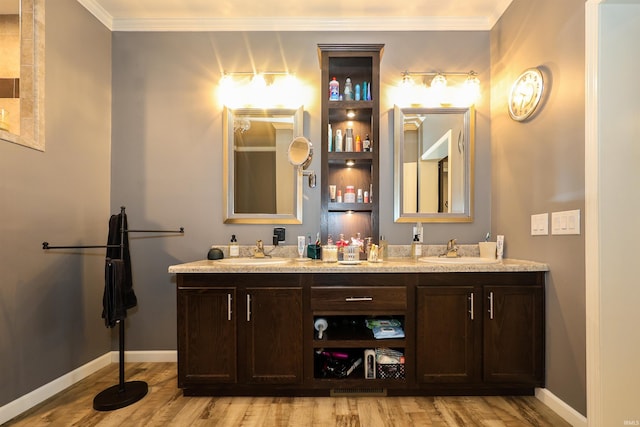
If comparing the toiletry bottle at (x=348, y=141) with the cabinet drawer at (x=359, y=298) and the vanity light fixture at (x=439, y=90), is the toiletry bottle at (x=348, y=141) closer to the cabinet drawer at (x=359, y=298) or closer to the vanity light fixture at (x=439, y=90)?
the vanity light fixture at (x=439, y=90)

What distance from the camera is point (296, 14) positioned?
2.53m

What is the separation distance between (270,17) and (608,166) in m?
2.47

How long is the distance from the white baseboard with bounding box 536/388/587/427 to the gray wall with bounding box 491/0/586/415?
30mm

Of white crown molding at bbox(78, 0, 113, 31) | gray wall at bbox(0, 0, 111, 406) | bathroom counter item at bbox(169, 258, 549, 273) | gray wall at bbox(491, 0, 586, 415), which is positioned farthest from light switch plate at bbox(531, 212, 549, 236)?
white crown molding at bbox(78, 0, 113, 31)

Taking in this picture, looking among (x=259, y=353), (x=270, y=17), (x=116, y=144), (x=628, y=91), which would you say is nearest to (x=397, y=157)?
(x=628, y=91)

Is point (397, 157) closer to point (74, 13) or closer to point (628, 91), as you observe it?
point (628, 91)

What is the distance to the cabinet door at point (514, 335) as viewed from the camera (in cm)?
195

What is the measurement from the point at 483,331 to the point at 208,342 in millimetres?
1699

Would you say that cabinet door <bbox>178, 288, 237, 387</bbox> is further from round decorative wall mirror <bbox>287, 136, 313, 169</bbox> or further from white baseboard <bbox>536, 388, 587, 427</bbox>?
white baseboard <bbox>536, 388, 587, 427</bbox>

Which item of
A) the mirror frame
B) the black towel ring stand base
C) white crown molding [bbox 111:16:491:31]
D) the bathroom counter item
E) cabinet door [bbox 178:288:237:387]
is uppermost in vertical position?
white crown molding [bbox 111:16:491:31]

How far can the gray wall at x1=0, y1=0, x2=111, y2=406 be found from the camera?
5.91 feet

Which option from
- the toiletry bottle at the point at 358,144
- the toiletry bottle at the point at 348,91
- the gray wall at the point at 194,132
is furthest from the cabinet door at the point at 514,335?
the toiletry bottle at the point at 348,91

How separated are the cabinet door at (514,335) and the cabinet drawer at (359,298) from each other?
55 cm

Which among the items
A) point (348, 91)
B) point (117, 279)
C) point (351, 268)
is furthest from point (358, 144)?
point (117, 279)
